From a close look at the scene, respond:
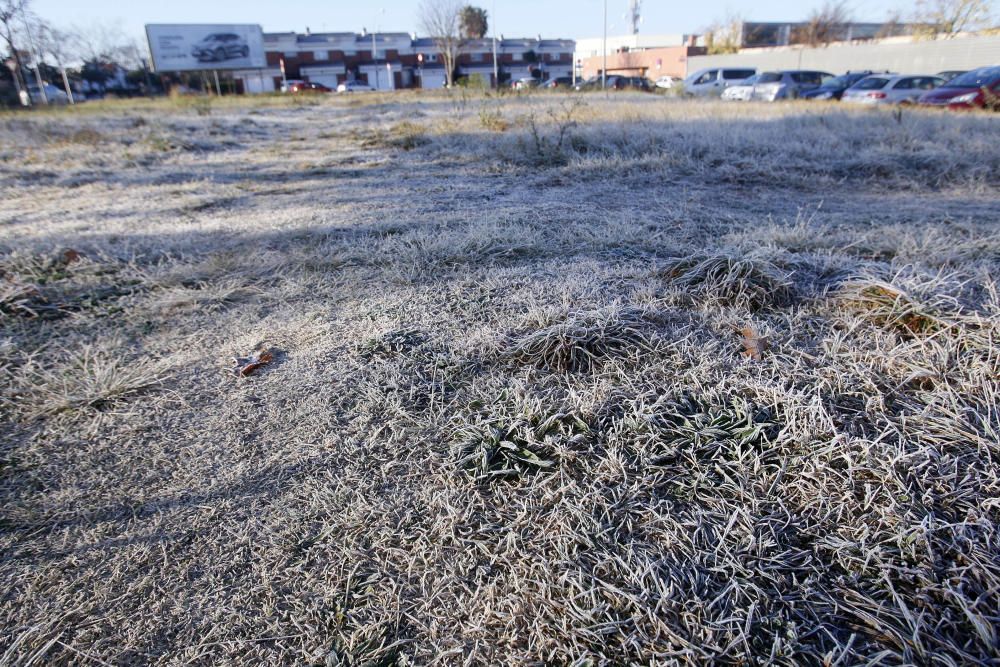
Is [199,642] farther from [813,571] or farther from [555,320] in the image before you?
[555,320]

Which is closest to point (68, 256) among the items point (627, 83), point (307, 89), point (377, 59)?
point (627, 83)

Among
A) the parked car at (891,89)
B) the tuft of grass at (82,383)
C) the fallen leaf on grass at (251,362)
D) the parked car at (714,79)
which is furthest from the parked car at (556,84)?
the tuft of grass at (82,383)

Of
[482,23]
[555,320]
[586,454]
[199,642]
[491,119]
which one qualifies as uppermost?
[482,23]

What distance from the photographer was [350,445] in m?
2.06

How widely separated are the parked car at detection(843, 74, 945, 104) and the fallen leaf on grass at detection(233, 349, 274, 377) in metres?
16.9

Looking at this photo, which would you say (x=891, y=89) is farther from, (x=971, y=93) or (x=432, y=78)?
(x=432, y=78)

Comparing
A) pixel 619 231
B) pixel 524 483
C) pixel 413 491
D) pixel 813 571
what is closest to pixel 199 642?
pixel 413 491

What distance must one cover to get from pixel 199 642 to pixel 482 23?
65.3m

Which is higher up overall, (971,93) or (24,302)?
(971,93)

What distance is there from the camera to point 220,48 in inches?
1629

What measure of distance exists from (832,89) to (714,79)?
5.91 m

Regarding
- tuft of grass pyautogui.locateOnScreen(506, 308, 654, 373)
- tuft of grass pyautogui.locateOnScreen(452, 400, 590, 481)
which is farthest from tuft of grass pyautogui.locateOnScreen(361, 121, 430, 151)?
tuft of grass pyautogui.locateOnScreen(452, 400, 590, 481)

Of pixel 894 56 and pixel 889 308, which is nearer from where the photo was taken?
pixel 889 308

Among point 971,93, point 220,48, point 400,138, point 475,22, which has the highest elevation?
point 475,22
